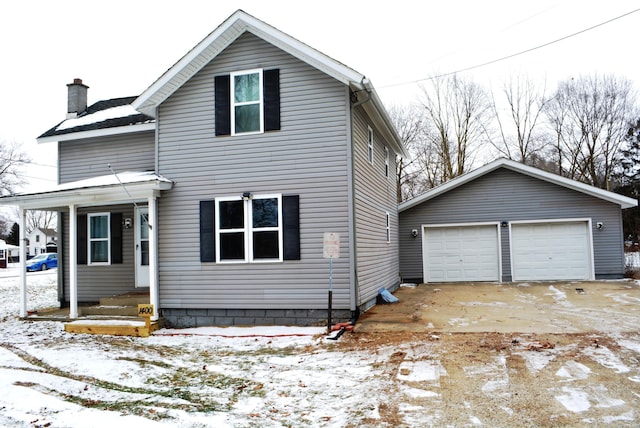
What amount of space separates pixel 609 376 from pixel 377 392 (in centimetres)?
271

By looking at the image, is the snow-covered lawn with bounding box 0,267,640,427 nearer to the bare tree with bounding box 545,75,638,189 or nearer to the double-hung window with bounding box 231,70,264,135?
the double-hung window with bounding box 231,70,264,135

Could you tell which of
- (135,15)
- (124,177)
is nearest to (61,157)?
(124,177)

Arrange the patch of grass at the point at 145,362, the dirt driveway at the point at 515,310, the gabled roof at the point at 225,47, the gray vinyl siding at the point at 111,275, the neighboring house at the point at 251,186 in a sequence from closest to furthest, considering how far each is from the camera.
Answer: the patch of grass at the point at 145,362
the dirt driveway at the point at 515,310
the gabled roof at the point at 225,47
the neighboring house at the point at 251,186
the gray vinyl siding at the point at 111,275

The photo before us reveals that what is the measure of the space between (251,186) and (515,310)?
20.2 ft

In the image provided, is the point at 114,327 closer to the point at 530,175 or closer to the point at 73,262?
the point at 73,262

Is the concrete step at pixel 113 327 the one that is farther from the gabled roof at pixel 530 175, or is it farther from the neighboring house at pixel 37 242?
the neighboring house at pixel 37 242

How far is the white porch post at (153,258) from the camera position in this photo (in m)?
9.92

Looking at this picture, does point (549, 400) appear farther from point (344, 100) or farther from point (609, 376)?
point (344, 100)

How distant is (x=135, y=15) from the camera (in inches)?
488

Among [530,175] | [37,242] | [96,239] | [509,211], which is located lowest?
[96,239]

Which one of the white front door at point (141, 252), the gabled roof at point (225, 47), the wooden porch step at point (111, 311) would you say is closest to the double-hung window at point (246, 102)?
the gabled roof at point (225, 47)

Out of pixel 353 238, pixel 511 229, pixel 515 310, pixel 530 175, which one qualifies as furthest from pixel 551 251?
pixel 353 238

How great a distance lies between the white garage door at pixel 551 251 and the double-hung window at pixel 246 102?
10.4 m

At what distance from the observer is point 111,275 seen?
12.1 meters
